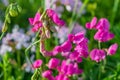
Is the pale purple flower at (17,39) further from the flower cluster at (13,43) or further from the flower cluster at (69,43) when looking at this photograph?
the flower cluster at (69,43)

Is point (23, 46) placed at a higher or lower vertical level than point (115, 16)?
higher

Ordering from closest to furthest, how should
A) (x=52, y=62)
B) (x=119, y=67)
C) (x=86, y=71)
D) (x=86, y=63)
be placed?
(x=52, y=62), (x=119, y=67), (x=86, y=71), (x=86, y=63)

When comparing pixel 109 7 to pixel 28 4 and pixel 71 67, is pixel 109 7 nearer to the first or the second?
pixel 28 4

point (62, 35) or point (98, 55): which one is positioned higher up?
point (98, 55)

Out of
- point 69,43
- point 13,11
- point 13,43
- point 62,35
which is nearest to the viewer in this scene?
point 13,11

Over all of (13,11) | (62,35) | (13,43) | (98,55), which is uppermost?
(13,11)

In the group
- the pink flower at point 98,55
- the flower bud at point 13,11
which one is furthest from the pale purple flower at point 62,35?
the flower bud at point 13,11

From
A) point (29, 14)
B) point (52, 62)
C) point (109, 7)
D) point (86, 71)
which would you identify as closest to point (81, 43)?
point (52, 62)

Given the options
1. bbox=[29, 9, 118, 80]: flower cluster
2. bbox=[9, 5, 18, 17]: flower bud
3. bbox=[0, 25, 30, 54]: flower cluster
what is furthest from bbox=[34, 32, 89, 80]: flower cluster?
bbox=[0, 25, 30, 54]: flower cluster

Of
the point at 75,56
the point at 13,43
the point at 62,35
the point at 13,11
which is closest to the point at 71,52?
the point at 75,56

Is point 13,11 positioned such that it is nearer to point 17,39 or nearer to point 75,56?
point 75,56

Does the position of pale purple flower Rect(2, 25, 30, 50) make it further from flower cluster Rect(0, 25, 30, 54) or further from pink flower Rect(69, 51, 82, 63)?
pink flower Rect(69, 51, 82, 63)
